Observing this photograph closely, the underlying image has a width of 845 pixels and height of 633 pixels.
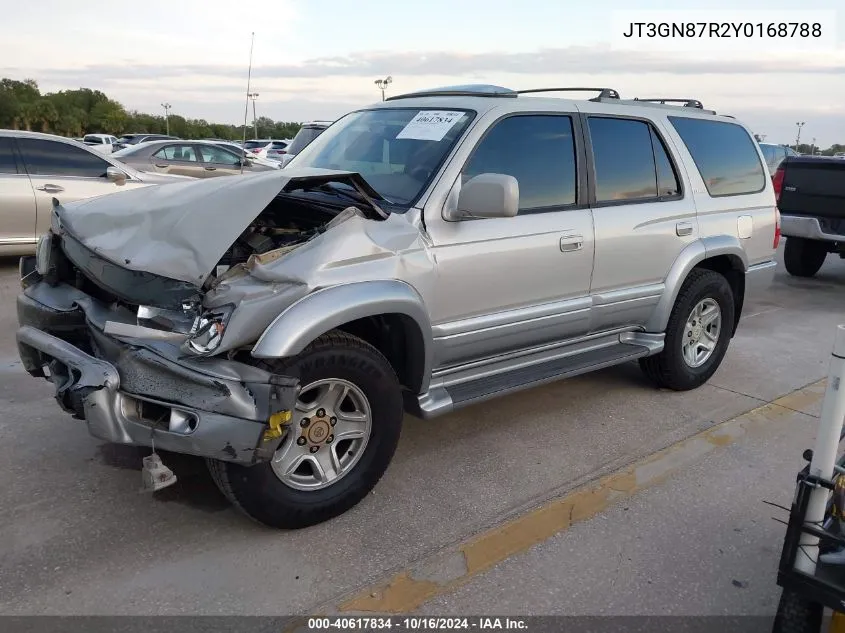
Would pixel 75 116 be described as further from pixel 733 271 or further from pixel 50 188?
pixel 733 271

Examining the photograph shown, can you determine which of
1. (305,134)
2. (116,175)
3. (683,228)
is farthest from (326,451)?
Answer: (305,134)

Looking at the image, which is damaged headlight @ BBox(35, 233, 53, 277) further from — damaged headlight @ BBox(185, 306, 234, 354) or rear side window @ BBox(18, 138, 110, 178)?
rear side window @ BBox(18, 138, 110, 178)

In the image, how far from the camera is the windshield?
3.65m

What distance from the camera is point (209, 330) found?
2.75 meters

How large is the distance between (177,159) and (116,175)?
12.8 feet

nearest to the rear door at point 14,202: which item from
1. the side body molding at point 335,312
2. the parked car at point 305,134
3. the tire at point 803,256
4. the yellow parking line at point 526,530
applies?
the parked car at point 305,134

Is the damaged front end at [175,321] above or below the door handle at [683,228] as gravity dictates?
below

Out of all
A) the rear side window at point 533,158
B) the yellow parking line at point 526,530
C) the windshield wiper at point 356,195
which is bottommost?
the yellow parking line at point 526,530

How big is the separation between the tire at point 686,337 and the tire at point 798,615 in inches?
103

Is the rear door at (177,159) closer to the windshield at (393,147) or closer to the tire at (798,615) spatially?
the windshield at (393,147)

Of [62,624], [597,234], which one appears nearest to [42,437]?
[62,624]

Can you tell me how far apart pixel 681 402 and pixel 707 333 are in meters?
0.64

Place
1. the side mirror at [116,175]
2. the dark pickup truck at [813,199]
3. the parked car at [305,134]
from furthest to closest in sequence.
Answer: the parked car at [305,134], the dark pickup truck at [813,199], the side mirror at [116,175]

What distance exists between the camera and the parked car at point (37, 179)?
307 inches
